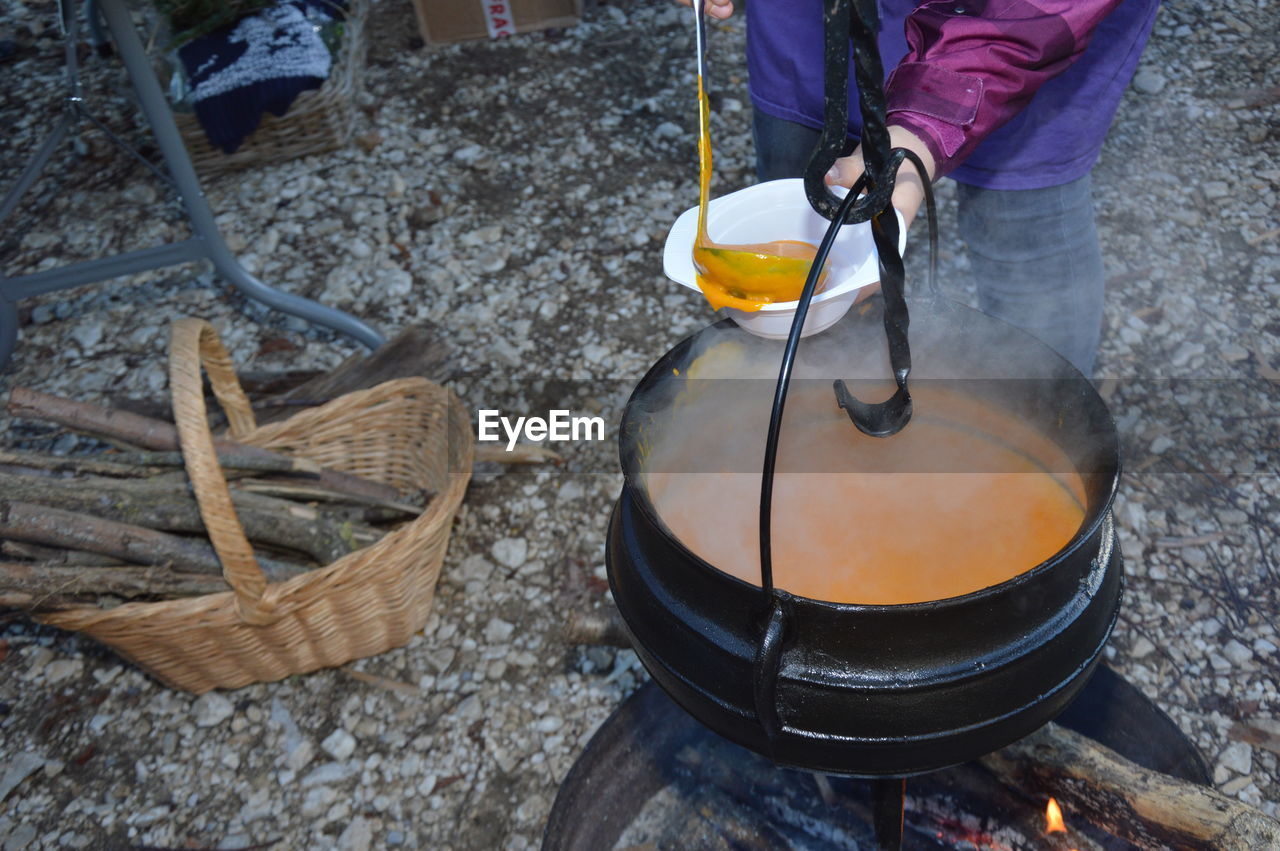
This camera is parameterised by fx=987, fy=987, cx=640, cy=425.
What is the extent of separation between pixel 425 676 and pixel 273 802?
0.49 meters

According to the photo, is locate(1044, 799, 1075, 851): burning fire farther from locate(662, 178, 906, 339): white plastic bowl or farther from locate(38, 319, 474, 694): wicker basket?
locate(38, 319, 474, 694): wicker basket

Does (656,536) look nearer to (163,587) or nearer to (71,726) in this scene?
(163,587)

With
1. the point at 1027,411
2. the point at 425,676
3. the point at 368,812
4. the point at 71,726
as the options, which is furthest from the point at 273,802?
the point at 1027,411

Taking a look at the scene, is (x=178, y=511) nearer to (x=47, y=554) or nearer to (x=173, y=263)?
(x=47, y=554)

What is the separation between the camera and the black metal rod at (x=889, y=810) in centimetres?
177

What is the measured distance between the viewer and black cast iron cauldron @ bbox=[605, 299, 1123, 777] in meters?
1.32

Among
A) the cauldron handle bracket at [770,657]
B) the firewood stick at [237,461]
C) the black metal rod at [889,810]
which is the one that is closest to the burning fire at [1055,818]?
the black metal rod at [889,810]

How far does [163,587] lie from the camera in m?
2.53

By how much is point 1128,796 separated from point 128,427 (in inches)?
103

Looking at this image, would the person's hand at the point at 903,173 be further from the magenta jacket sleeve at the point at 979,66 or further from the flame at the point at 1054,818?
the flame at the point at 1054,818

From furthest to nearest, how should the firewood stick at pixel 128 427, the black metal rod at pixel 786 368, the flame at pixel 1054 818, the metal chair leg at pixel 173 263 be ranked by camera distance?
the metal chair leg at pixel 173 263
the firewood stick at pixel 128 427
the flame at pixel 1054 818
the black metal rod at pixel 786 368

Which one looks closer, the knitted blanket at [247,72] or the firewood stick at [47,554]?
the firewood stick at [47,554]

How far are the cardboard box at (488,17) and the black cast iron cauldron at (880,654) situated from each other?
4.50 meters

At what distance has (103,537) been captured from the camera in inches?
99.3
